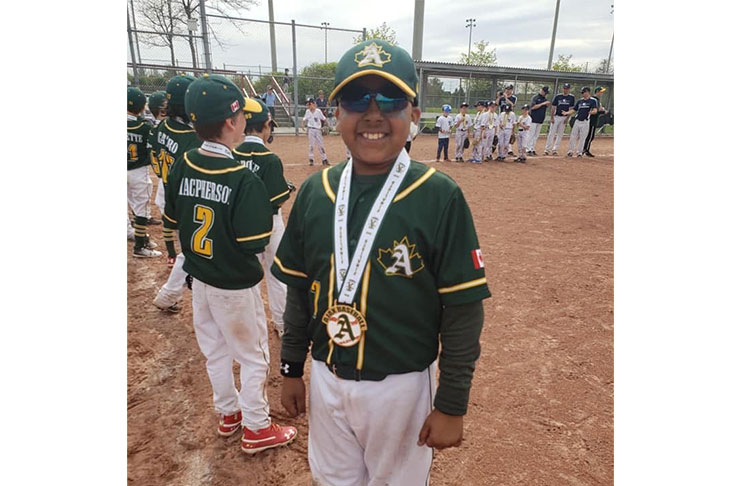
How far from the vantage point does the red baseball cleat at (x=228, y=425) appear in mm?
2928

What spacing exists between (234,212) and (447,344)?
1562 mm

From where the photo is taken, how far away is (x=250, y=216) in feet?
8.04

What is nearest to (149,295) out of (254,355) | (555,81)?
(254,355)

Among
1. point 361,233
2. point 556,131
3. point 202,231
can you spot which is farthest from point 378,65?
point 556,131

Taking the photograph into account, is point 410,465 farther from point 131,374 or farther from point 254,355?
point 131,374

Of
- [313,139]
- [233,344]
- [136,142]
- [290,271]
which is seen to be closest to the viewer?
[290,271]

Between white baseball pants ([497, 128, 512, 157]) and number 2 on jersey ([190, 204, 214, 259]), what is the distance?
586 inches

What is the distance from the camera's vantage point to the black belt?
1.55 metres

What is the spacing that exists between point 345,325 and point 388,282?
0.80ft

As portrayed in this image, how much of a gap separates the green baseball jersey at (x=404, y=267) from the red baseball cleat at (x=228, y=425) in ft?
5.76

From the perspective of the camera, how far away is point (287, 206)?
8.30 meters

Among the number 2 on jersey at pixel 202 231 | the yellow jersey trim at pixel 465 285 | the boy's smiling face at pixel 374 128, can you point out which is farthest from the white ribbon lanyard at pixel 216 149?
the yellow jersey trim at pixel 465 285

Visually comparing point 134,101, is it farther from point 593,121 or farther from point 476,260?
point 593,121

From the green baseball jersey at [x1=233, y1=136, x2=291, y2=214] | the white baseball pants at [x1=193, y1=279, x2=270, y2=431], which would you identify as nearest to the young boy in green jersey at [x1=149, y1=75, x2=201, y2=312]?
the green baseball jersey at [x1=233, y1=136, x2=291, y2=214]
